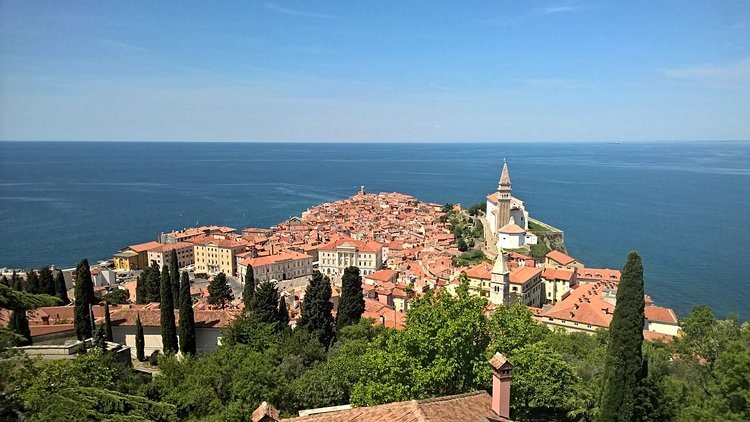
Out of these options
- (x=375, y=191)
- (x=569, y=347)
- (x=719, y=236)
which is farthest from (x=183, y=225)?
(x=719, y=236)

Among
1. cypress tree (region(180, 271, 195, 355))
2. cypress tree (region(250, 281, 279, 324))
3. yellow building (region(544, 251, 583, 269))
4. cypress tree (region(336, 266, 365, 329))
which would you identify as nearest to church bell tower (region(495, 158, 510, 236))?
yellow building (region(544, 251, 583, 269))

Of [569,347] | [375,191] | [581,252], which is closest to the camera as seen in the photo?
[569,347]

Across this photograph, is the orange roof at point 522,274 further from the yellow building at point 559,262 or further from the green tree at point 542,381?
the green tree at point 542,381

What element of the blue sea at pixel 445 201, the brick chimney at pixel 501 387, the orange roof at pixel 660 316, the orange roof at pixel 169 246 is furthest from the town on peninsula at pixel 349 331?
the blue sea at pixel 445 201

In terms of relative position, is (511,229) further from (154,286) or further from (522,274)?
(154,286)

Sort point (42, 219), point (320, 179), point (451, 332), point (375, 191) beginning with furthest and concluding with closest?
point (320, 179) → point (375, 191) → point (42, 219) → point (451, 332)

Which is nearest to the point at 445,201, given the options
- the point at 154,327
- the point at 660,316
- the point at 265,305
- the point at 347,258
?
the point at 347,258

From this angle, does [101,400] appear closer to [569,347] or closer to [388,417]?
[388,417]
